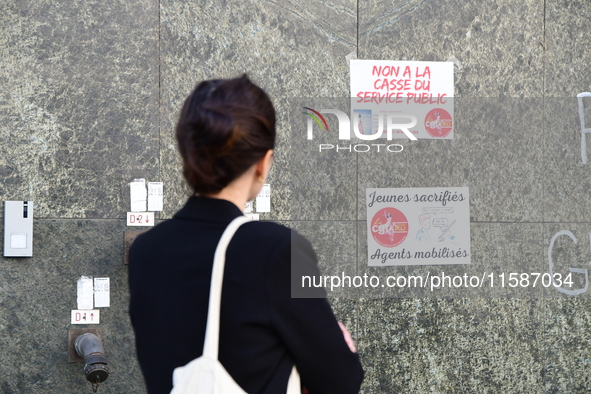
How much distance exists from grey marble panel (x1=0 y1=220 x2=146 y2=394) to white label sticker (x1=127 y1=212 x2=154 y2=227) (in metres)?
0.05

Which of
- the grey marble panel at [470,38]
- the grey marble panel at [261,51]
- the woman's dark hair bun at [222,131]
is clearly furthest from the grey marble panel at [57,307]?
the woman's dark hair bun at [222,131]

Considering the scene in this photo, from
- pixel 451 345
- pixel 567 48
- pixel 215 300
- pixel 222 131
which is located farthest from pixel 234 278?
pixel 567 48

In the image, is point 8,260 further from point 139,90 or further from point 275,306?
point 275,306

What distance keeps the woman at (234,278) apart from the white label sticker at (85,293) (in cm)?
249

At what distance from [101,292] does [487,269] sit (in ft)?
8.06

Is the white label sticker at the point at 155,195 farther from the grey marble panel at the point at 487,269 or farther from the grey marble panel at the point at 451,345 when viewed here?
the grey marble panel at the point at 451,345

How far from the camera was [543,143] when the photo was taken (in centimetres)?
445

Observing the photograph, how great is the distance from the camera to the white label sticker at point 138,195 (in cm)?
382

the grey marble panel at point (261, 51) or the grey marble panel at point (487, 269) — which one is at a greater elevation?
the grey marble panel at point (261, 51)

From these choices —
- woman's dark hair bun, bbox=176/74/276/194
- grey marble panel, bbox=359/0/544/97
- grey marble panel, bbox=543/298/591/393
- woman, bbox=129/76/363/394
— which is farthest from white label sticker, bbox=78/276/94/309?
grey marble panel, bbox=543/298/591/393

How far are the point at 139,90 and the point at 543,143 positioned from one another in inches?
106

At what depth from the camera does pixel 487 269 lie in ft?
14.2

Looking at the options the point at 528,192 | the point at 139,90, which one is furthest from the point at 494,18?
the point at 139,90

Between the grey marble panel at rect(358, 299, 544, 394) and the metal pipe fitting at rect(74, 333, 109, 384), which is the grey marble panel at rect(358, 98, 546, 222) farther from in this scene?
the metal pipe fitting at rect(74, 333, 109, 384)
